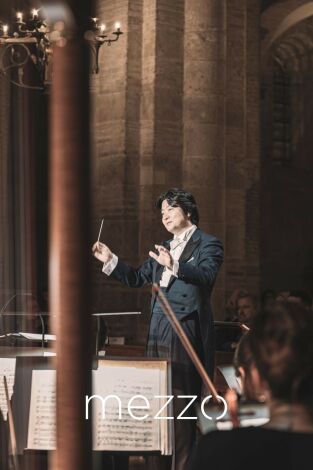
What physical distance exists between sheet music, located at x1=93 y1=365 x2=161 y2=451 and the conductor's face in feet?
3.86

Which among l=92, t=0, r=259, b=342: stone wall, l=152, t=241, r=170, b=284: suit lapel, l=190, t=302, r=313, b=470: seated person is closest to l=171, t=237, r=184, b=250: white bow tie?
l=152, t=241, r=170, b=284: suit lapel

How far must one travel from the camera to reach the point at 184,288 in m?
5.89

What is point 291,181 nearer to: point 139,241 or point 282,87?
point 282,87

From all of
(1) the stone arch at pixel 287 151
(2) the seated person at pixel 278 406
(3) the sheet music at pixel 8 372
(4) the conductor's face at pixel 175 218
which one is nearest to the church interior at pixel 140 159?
(3) the sheet music at pixel 8 372

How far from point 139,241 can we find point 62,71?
36.1 ft

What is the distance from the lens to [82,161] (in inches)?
73.8

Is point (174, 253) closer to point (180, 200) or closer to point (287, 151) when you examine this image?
point (180, 200)

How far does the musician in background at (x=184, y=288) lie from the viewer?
566 cm

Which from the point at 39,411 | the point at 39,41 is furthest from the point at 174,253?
the point at 39,41

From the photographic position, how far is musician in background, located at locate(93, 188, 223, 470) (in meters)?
5.66

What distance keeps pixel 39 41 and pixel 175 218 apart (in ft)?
13.4

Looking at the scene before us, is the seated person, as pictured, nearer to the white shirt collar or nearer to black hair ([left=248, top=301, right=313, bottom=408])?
black hair ([left=248, top=301, right=313, bottom=408])

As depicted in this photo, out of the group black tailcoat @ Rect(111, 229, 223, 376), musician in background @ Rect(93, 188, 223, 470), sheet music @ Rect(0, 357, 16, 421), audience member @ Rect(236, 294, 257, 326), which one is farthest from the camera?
audience member @ Rect(236, 294, 257, 326)

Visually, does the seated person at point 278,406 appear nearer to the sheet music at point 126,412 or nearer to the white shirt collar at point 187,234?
the sheet music at point 126,412
